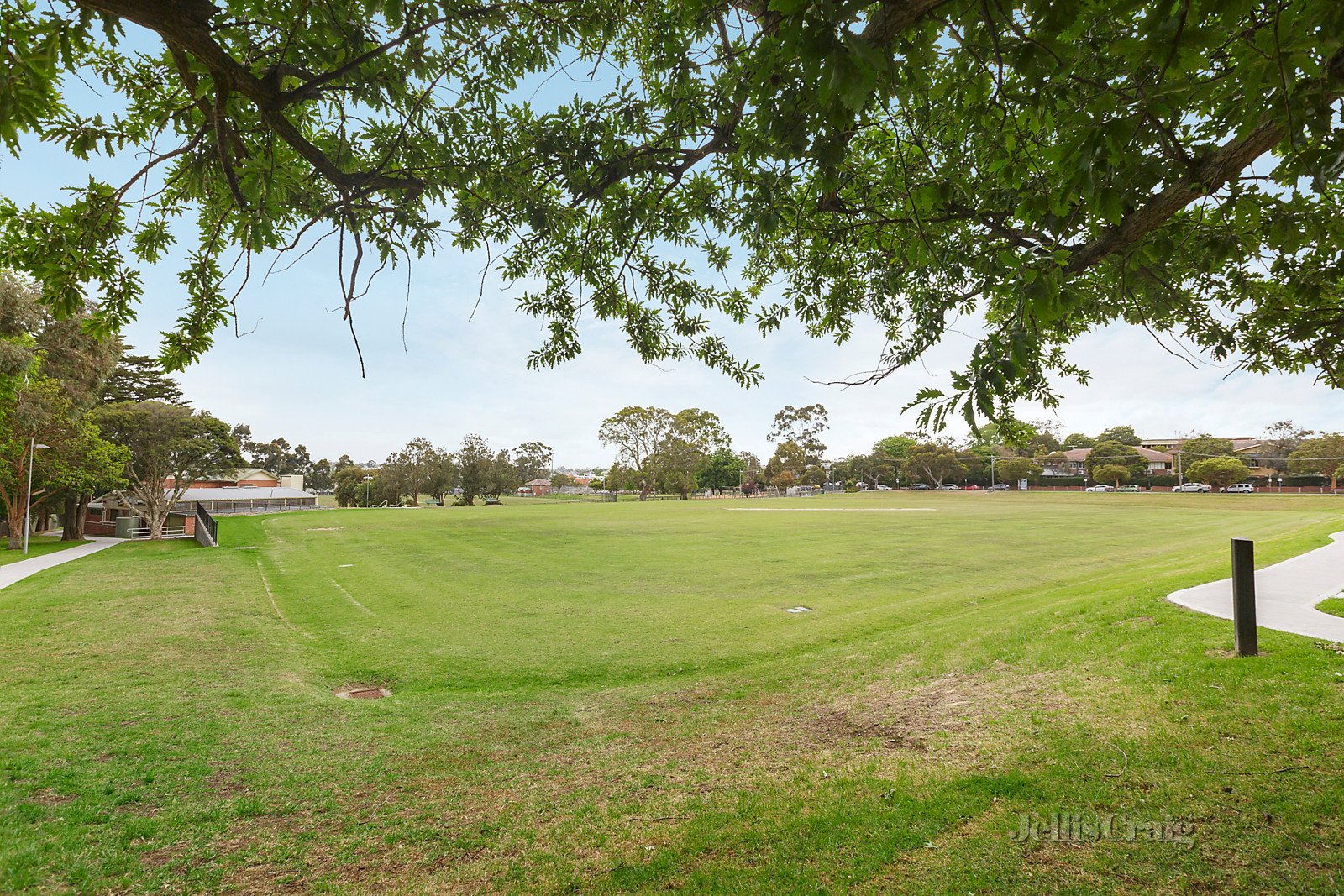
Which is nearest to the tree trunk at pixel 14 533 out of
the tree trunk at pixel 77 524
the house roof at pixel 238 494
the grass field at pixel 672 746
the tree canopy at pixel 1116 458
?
the tree trunk at pixel 77 524

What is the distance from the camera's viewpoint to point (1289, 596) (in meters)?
8.69

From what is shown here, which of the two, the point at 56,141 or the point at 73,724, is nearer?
the point at 56,141

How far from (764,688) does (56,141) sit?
313 inches

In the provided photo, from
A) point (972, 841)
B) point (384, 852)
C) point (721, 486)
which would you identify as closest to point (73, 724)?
point (384, 852)

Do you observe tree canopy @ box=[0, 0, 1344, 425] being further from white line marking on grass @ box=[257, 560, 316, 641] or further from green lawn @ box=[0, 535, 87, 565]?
green lawn @ box=[0, 535, 87, 565]

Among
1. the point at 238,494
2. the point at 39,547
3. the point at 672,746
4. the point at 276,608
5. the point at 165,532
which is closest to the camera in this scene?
the point at 672,746

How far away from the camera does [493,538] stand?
27.5 metres

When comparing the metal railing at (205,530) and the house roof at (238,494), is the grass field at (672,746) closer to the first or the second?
the metal railing at (205,530)

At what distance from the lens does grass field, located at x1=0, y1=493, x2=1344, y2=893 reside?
3303 millimetres

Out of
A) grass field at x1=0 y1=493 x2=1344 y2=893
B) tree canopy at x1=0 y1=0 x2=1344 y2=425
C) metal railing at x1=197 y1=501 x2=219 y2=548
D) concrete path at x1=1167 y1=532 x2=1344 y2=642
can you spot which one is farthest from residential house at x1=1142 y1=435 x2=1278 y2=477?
metal railing at x1=197 y1=501 x2=219 y2=548

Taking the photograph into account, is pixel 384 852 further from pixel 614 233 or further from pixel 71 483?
→ pixel 71 483

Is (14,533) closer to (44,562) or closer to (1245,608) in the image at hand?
(44,562)

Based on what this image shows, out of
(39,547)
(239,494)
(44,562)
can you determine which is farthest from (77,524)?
(239,494)

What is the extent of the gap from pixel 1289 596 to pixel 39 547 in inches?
1594
